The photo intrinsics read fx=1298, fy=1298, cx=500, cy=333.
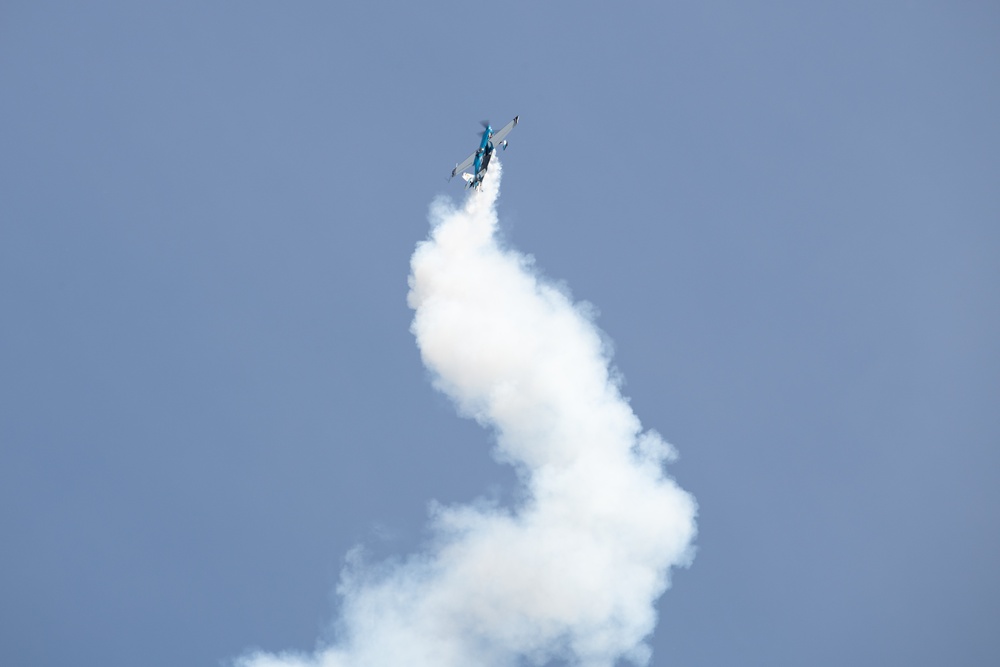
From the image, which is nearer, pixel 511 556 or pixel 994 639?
pixel 511 556

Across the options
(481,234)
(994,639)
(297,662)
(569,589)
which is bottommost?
(297,662)

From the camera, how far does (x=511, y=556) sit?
6538 cm

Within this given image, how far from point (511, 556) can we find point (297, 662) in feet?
40.2

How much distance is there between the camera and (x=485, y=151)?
211ft

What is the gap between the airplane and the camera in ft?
210

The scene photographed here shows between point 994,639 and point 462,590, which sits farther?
point 994,639

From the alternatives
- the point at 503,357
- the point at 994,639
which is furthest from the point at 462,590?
the point at 994,639

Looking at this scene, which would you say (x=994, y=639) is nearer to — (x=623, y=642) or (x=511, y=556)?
(x=623, y=642)

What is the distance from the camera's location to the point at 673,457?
68375 mm

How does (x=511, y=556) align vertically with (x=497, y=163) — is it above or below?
below

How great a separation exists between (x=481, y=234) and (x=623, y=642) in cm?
2194

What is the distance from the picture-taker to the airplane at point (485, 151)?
63.9 metres

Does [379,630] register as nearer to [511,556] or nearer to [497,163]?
[511,556]

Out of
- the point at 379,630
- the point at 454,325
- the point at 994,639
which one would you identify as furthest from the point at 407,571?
the point at 994,639
